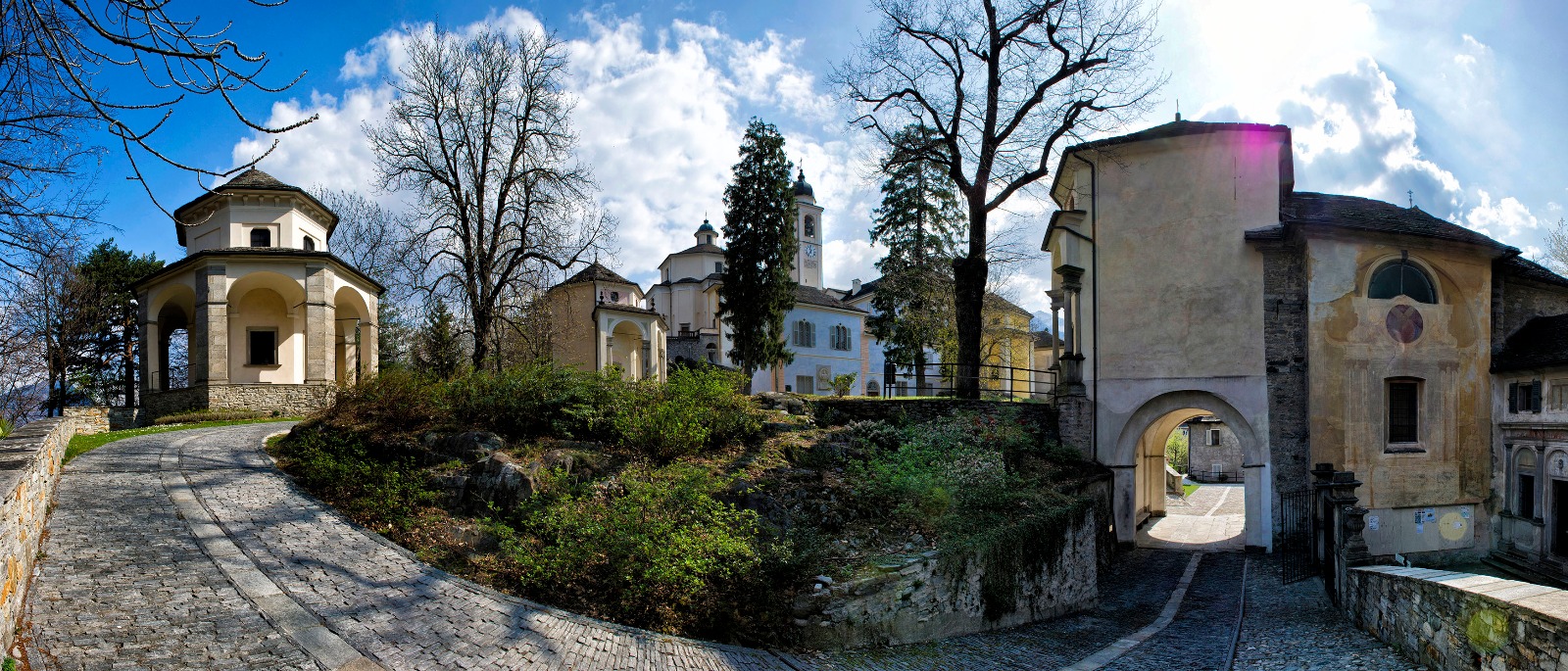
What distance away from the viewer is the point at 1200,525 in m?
22.1

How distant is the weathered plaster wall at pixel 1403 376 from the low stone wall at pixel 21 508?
19.6m

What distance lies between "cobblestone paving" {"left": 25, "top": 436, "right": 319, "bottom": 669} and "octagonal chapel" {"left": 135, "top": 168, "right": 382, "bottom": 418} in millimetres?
16428

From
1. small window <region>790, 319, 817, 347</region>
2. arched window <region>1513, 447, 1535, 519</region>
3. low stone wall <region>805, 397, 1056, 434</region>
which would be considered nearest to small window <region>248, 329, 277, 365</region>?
low stone wall <region>805, 397, 1056, 434</region>

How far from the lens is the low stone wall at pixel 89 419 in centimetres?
1800

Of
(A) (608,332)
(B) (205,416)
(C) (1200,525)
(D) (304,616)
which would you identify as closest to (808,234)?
(A) (608,332)

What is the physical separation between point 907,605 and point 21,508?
316 inches

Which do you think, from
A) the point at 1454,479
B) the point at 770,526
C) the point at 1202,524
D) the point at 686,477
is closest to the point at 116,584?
the point at 686,477

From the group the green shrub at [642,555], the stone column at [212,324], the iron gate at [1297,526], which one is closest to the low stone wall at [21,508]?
the green shrub at [642,555]

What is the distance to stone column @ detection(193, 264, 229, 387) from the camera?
22328mm

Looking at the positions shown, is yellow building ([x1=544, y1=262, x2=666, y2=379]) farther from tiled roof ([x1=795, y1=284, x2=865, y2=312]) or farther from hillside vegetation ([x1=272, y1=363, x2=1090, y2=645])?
hillside vegetation ([x1=272, y1=363, x2=1090, y2=645])

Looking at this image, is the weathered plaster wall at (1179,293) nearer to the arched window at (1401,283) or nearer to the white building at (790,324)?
the arched window at (1401,283)

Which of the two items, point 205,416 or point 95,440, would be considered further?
point 205,416

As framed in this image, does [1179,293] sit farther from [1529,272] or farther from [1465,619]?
[1465,619]

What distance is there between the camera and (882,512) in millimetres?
10273
